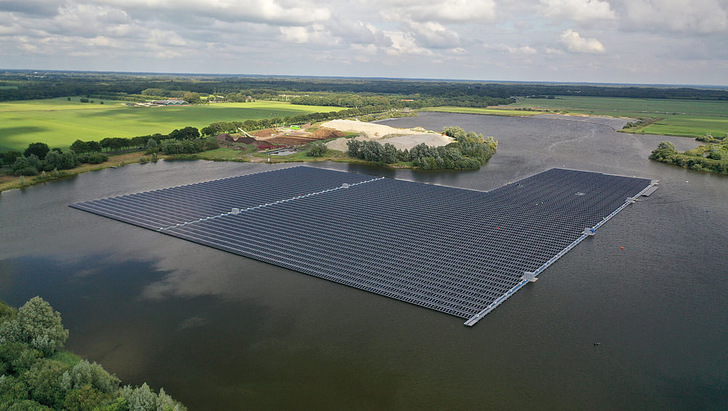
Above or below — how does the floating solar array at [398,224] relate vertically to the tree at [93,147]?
below

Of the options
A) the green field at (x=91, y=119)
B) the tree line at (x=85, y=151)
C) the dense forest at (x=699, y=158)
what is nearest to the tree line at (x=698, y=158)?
the dense forest at (x=699, y=158)

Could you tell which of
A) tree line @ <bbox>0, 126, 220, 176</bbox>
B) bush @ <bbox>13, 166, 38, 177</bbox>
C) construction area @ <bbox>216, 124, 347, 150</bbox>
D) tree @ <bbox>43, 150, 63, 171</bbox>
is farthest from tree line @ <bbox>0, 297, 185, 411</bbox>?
construction area @ <bbox>216, 124, 347, 150</bbox>

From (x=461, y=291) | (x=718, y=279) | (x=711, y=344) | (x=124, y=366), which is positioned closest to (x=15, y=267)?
(x=124, y=366)

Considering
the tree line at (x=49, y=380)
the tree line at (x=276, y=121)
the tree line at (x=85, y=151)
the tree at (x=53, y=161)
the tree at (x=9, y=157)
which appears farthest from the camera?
the tree line at (x=276, y=121)

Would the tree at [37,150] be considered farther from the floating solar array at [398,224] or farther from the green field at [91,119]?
the floating solar array at [398,224]

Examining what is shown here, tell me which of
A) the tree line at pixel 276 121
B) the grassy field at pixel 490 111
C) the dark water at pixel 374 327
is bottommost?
→ the dark water at pixel 374 327

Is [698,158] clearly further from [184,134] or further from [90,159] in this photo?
[90,159]


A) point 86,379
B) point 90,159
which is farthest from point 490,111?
point 86,379
